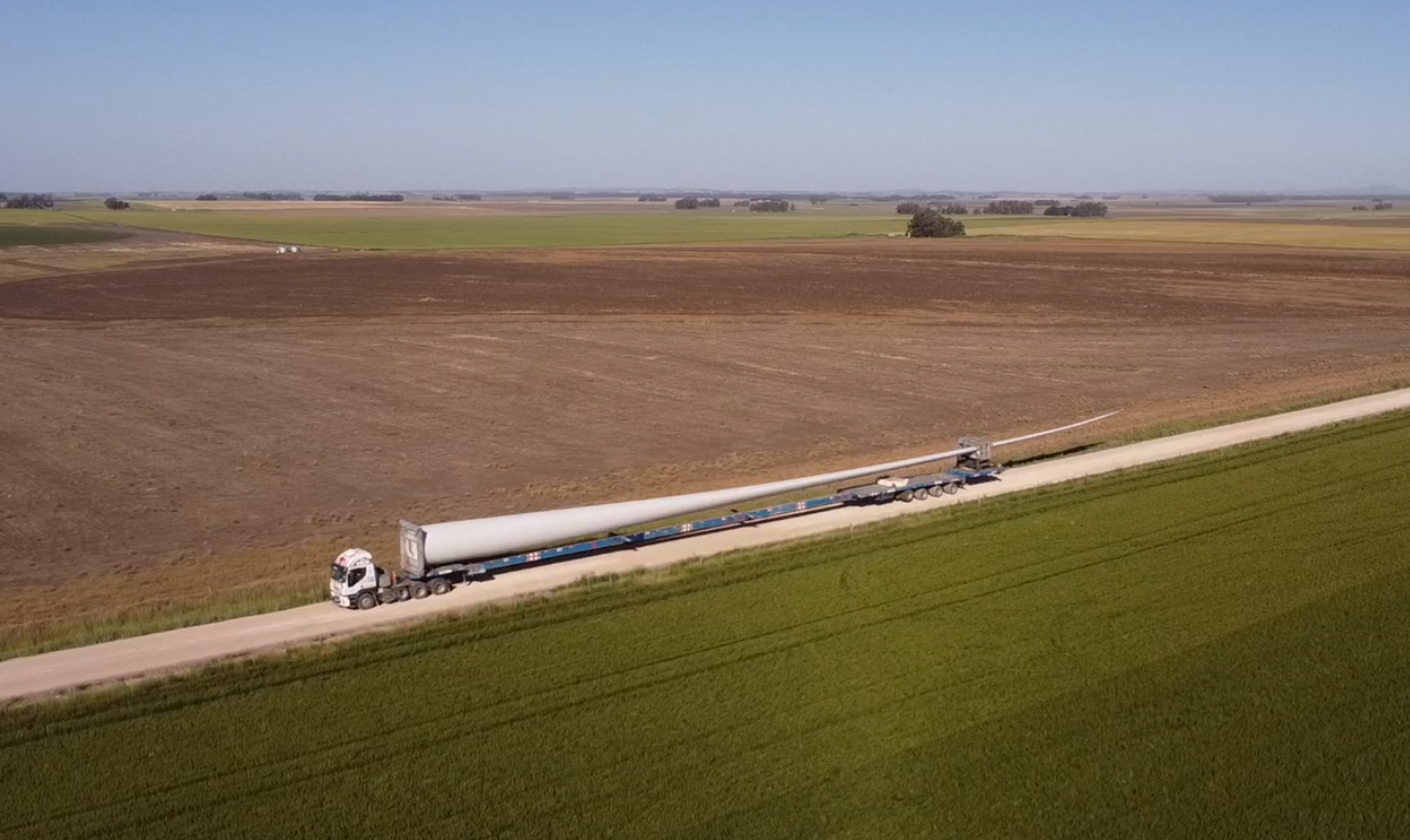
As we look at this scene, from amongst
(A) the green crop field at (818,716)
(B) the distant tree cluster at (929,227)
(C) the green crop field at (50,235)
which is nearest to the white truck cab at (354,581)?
(A) the green crop field at (818,716)

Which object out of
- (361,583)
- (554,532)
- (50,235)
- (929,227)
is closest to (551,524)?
(554,532)

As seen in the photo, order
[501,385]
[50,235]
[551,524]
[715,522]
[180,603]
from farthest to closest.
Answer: [50,235] < [501,385] < [715,522] < [551,524] < [180,603]

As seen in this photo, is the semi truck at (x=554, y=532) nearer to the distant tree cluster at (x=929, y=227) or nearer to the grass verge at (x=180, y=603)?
the grass verge at (x=180, y=603)

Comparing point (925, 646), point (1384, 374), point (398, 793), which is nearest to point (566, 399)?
point (925, 646)

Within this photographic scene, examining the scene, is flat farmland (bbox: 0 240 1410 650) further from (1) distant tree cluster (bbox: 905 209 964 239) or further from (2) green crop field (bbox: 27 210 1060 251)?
(1) distant tree cluster (bbox: 905 209 964 239)

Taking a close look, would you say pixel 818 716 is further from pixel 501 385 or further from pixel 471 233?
pixel 471 233
